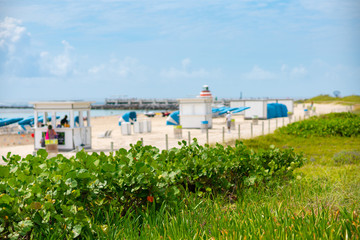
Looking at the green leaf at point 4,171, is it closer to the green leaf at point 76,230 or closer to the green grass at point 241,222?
the green grass at point 241,222

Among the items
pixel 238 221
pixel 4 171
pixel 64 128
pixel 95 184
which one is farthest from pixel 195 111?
pixel 238 221

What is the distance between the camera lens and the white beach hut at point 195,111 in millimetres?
27422

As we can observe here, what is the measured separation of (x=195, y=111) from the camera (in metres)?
27.7

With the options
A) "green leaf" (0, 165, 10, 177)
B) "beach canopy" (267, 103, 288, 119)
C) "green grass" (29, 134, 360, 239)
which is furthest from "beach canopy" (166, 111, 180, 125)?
"green leaf" (0, 165, 10, 177)

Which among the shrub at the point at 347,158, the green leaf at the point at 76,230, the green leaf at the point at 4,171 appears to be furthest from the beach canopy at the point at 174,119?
the green leaf at the point at 76,230

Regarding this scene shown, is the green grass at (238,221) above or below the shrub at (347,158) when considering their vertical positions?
above

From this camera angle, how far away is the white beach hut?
27.4m

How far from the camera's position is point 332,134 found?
1852cm

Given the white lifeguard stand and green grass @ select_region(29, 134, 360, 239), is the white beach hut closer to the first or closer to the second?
the white lifeguard stand

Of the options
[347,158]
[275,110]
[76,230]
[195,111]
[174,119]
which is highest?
[195,111]

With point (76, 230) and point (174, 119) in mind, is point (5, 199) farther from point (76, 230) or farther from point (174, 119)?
point (174, 119)

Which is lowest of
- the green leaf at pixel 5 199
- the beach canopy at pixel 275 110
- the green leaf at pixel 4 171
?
the beach canopy at pixel 275 110

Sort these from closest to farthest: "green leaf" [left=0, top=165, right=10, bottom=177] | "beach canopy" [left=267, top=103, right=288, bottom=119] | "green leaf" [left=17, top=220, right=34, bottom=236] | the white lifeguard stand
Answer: "green leaf" [left=17, top=220, right=34, bottom=236] < "green leaf" [left=0, top=165, right=10, bottom=177] < the white lifeguard stand < "beach canopy" [left=267, top=103, right=288, bottom=119]

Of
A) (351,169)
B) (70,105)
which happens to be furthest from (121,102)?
(351,169)
